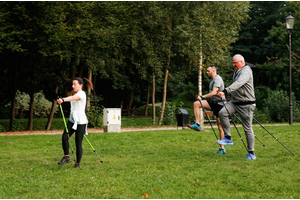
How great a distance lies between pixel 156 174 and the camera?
694cm

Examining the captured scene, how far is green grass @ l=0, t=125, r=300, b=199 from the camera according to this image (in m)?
5.64

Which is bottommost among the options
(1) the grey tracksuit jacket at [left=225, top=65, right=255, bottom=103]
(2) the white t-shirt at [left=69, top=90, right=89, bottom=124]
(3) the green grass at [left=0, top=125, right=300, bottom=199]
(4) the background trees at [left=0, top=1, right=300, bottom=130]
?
(3) the green grass at [left=0, top=125, right=300, bottom=199]

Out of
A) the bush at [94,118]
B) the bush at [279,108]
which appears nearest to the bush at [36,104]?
the bush at [94,118]

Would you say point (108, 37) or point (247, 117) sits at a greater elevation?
point (108, 37)

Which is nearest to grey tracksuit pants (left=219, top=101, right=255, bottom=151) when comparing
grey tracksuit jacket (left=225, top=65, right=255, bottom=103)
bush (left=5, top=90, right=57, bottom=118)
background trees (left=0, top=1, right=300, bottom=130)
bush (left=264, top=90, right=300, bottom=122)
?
grey tracksuit jacket (left=225, top=65, right=255, bottom=103)

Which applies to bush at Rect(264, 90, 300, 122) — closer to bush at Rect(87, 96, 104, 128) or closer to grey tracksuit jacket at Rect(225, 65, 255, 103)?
bush at Rect(87, 96, 104, 128)

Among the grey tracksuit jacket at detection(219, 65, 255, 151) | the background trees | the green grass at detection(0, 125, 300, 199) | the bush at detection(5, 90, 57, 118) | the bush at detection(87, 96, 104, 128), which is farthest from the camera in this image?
the bush at detection(5, 90, 57, 118)

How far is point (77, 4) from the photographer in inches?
724

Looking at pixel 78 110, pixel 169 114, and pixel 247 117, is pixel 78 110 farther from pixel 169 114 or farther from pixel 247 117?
pixel 169 114

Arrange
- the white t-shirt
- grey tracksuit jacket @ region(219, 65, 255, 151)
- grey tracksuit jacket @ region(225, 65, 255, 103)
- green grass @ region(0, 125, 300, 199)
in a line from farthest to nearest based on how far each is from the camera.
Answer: grey tracksuit jacket @ region(219, 65, 255, 151) → grey tracksuit jacket @ region(225, 65, 255, 103) → the white t-shirt → green grass @ region(0, 125, 300, 199)

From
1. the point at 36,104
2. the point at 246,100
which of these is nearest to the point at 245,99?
the point at 246,100

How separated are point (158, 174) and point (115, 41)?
15.9 metres

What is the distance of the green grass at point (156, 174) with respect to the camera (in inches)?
222

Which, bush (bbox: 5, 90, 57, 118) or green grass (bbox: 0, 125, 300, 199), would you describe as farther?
bush (bbox: 5, 90, 57, 118)
